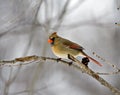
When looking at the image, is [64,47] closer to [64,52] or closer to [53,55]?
[64,52]

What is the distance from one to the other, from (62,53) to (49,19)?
613 mm

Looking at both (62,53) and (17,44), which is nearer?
(62,53)

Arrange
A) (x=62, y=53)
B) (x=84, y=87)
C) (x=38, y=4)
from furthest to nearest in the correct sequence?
(x=84, y=87) < (x=38, y=4) < (x=62, y=53)

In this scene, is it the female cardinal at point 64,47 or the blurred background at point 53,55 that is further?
the blurred background at point 53,55

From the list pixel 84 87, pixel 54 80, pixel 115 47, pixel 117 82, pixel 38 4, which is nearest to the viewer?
pixel 38 4

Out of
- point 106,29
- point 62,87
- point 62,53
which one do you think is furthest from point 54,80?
point 62,53

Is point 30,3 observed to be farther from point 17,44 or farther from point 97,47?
point 97,47

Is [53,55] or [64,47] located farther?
[53,55]

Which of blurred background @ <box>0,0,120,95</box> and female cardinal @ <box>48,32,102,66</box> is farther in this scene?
blurred background @ <box>0,0,120,95</box>

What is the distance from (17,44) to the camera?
6113 mm

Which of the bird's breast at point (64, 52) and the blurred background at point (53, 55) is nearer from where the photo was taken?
the bird's breast at point (64, 52)

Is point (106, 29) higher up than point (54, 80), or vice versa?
point (106, 29)

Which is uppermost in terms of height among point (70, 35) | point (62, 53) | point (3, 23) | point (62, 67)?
point (70, 35)

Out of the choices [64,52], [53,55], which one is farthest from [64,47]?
[53,55]
